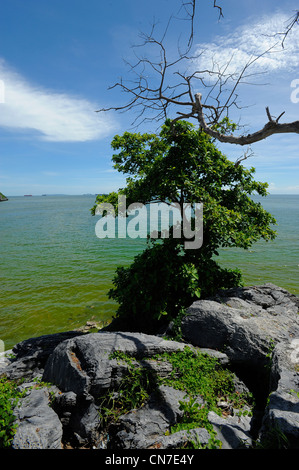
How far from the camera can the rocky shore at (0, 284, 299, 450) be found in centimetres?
412

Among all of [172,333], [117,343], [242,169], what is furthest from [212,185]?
[117,343]

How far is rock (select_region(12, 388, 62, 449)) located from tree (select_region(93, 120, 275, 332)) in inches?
175

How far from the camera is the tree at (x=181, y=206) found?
8695 mm

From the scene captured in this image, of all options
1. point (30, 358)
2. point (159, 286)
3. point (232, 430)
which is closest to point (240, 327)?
point (232, 430)

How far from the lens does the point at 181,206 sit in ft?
32.0

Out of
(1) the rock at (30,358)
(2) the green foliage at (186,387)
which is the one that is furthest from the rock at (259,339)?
(1) the rock at (30,358)

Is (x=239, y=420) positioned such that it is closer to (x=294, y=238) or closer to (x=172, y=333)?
(x=172, y=333)

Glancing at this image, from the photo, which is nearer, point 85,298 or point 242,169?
point 242,169

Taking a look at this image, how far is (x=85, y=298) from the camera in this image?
15805 millimetres

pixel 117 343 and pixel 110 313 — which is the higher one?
pixel 117 343

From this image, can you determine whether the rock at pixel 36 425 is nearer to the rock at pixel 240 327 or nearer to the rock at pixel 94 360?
the rock at pixel 94 360

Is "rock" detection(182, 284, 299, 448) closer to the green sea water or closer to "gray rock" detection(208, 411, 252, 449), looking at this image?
"gray rock" detection(208, 411, 252, 449)

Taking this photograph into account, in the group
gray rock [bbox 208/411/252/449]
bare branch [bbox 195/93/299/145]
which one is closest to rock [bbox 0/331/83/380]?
gray rock [bbox 208/411/252/449]
